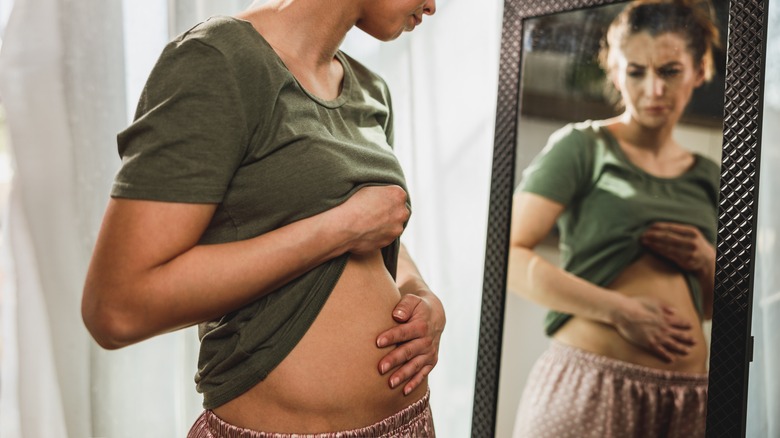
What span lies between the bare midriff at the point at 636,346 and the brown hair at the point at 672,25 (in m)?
0.36

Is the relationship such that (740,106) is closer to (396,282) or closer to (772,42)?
(772,42)

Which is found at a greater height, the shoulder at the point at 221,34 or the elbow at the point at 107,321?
the shoulder at the point at 221,34

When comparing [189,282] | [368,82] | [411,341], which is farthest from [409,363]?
[368,82]

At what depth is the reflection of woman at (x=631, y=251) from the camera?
1.27 metres

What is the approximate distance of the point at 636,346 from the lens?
1339 millimetres

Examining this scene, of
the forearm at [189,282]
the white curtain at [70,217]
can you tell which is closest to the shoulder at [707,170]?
the forearm at [189,282]

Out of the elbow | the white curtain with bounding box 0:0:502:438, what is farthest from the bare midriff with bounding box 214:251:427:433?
the white curtain with bounding box 0:0:502:438

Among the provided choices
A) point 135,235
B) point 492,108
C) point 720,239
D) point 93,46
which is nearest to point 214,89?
point 135,235

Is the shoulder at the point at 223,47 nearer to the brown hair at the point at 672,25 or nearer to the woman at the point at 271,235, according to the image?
the woman at the point at 271,235

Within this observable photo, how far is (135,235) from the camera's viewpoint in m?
0.72

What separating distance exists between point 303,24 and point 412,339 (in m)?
0.44

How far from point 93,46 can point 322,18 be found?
2.02 feet

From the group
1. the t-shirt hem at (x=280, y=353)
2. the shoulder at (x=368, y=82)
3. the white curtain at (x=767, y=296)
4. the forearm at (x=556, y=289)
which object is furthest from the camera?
the white curtain at (x=767, y=296)

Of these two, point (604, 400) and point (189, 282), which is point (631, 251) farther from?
point (189, 282)
